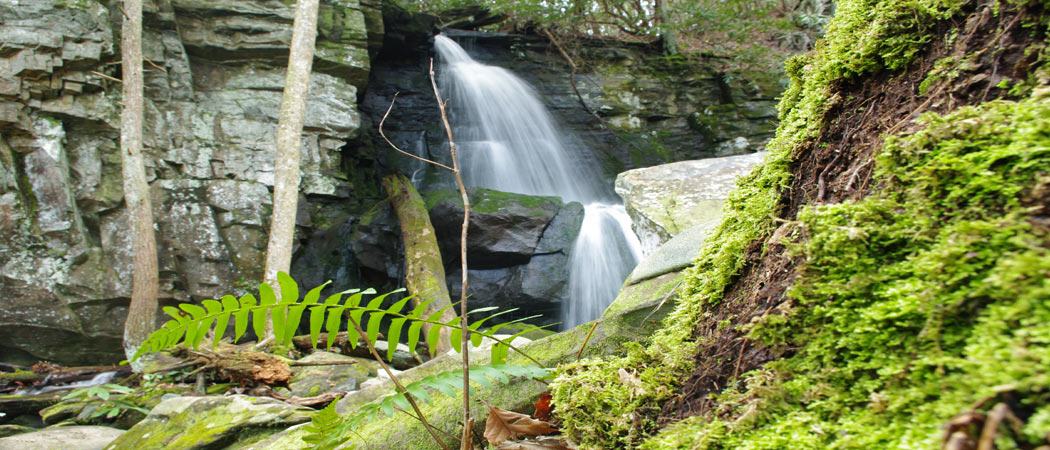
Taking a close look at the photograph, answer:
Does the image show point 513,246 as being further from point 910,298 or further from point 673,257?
point 910,298

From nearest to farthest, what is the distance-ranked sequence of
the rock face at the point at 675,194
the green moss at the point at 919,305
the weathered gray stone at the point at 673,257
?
the green moss at the point at 919,305 → the weathered gray stone at the point at 673,257 → the rock face at the point at 675,194

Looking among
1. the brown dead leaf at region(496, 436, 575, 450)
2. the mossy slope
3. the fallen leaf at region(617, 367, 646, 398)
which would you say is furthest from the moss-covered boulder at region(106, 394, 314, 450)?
the mossy slope

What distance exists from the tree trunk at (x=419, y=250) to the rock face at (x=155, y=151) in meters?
1.13

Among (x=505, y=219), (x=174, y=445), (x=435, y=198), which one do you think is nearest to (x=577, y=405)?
(x=174, y=445)

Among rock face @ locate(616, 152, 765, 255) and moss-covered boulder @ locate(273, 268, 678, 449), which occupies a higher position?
rock face @ locate(616, 152, 765, 255)

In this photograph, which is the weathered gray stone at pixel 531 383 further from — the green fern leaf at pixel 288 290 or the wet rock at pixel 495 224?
the wet rock at pixel 495 224

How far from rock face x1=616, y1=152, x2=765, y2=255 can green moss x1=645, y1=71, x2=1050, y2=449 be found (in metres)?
3.50

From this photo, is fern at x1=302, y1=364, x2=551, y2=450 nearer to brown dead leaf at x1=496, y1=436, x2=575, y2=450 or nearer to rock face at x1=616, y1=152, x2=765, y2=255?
brown dead leaf at x1=496, y1=436, x2=575, y2=450

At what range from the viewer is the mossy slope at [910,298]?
0.58m

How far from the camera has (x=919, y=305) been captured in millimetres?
692

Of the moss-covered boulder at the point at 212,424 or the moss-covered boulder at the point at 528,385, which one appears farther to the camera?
the moss-covered boulder at the point at 212,424

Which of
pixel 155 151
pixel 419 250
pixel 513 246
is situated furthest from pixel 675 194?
pixel 155 151

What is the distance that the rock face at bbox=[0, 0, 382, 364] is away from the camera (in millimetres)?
6891

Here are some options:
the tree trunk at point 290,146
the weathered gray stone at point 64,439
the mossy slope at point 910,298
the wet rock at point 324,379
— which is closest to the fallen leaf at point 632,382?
the mossy slope at point 910,298
